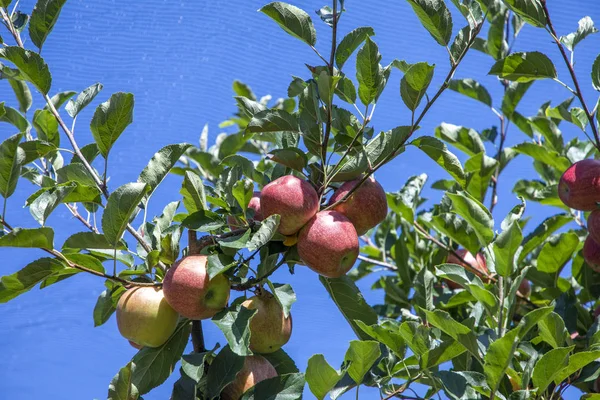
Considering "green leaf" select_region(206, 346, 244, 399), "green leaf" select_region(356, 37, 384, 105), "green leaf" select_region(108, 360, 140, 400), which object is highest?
"green leaf" select_region(356, 37, 384, 105)

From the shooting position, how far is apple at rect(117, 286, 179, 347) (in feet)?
3.67

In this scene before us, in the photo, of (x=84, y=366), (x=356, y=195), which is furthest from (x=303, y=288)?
A: (x=356, y=195)

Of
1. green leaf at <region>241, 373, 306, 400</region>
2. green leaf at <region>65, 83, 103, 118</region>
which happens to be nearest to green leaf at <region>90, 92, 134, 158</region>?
green leaf at <region>65, 83, 103, 118</region>

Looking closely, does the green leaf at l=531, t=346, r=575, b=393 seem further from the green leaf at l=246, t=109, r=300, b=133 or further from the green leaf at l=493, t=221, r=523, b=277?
the green leaf at l=246, t=109, r=300, b=133

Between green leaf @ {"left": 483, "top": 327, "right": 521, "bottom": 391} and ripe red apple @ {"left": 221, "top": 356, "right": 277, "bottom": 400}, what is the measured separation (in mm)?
337

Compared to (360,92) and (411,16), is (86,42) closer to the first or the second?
(411,16)

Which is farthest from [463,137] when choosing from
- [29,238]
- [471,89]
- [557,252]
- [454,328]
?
[29,238]

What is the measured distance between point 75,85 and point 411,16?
1.29 metres

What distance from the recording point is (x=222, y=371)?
109 centimetres

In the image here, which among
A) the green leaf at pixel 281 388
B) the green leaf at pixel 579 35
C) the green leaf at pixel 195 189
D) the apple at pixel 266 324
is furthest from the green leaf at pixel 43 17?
the green leaf at pixel 579 35

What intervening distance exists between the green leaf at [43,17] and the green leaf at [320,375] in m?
0.70

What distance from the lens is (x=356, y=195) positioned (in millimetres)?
1157

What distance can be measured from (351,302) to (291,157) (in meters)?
0.26

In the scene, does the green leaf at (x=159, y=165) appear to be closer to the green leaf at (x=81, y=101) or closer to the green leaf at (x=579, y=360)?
the green leaf at (x=81, y=101)
